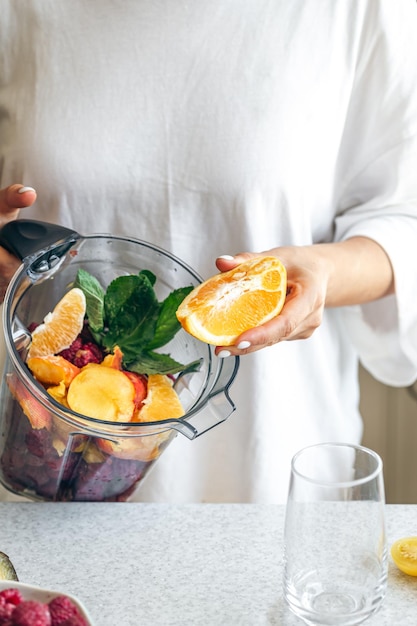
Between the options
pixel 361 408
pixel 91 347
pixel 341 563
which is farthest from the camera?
pixel 361 408

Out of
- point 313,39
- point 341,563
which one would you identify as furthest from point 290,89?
point 341,563

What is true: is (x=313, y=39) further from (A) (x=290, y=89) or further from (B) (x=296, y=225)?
(B) (x=296, y=225)

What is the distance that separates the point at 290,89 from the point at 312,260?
0.20 meters

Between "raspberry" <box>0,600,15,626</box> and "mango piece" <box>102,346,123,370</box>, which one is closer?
"raspberry" <box>0,600,15,626</box>

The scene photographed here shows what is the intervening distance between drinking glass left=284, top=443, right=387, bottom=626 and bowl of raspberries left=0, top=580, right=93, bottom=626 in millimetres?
159

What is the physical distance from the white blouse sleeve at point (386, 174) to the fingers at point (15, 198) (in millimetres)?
390

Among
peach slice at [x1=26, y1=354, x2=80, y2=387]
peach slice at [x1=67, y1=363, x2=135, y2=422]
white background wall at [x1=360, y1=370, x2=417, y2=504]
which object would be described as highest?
peach slice at [x1=26, y1=354, x2=80, y2=387]

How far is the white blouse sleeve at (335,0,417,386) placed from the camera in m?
0.94

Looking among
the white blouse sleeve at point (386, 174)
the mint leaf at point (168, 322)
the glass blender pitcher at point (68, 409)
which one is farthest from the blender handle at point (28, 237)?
the white blouse sleeve at point (386, 174)

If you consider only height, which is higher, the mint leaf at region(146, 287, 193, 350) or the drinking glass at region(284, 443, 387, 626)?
the mint leaf at region(146, 287, 193, 350)

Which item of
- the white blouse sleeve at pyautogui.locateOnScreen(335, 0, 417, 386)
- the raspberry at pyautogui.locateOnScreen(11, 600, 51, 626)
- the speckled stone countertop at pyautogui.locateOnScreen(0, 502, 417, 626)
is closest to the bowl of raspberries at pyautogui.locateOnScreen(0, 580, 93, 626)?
the raspberry at pyautogui.locateOnScreen(11, 600, 51, 626)

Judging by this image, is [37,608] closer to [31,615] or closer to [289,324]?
[31,615]

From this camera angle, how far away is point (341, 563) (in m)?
0.60

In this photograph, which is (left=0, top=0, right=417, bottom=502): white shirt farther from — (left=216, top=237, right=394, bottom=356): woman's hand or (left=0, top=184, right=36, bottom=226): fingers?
(left=0, top=184, right=36, bottom=226): fingers
